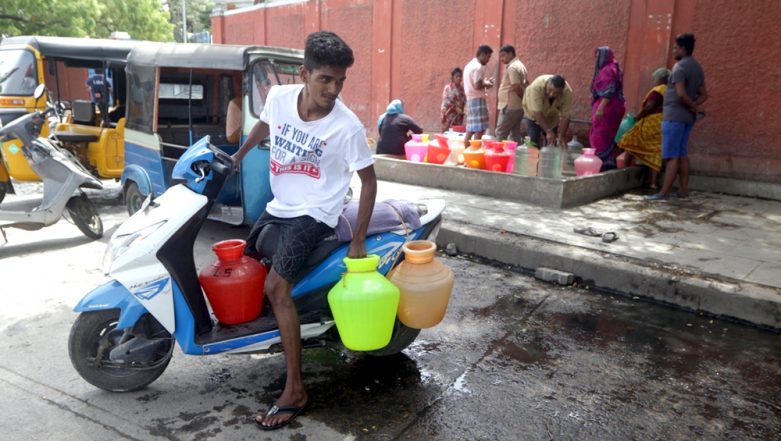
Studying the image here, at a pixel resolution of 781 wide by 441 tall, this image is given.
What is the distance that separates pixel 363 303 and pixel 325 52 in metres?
1.19

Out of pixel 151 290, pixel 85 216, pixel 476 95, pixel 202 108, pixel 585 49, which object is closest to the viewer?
pixel 151 290

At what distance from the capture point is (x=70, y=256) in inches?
216

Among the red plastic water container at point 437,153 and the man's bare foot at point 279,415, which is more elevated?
the red plastic water container at point 437,153

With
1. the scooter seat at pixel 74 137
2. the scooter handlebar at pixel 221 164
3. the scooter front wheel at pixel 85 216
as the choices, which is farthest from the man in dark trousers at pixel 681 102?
the scooter seat at pixel 74 137

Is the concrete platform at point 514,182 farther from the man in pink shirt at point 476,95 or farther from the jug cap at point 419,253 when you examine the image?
the jug cap at point 419,253

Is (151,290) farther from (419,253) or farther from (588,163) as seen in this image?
(588,163)

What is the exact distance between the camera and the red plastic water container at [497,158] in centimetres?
774

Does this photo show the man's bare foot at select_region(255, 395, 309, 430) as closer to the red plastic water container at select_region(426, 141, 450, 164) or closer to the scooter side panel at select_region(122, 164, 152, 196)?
the scooter side panel at select_region(122, 164, 152, 196)

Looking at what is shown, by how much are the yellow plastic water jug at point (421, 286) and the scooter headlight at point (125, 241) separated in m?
1.23

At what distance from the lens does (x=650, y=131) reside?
26.3 feet

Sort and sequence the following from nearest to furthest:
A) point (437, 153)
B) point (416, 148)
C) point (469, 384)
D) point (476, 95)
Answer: point (469, 384)
point (437, 153)
point (416, 148)
point (476, 95)

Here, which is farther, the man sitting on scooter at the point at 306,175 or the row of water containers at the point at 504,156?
the row of water containers at the point at 504,156

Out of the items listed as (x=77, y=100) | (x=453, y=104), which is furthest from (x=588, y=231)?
(x=77, y=100)

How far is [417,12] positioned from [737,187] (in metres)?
7.00
